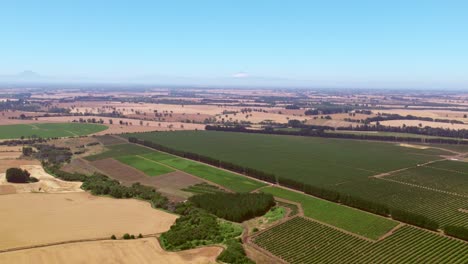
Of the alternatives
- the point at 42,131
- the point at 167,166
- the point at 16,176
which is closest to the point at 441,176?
the point at 167,166

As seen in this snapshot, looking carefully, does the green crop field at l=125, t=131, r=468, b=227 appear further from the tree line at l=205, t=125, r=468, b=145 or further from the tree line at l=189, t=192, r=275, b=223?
the tree line at l=189, t=192, r=275, b=223

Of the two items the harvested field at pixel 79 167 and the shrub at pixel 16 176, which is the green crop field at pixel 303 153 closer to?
the harvested field at pixel 79 167

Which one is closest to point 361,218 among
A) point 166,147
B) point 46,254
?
point 46,254

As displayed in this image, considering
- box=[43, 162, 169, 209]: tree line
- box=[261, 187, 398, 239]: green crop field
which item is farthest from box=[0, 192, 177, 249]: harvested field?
box=[261, 187, 398, 239]: green crop field

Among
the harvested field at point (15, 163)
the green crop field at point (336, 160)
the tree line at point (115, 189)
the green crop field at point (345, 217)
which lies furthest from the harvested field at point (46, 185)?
the green crop field at point (345, 217)

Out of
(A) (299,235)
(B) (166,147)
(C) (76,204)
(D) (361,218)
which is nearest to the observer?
(A) (299,235)

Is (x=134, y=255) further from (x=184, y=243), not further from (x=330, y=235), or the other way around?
(x=330, y=235)
